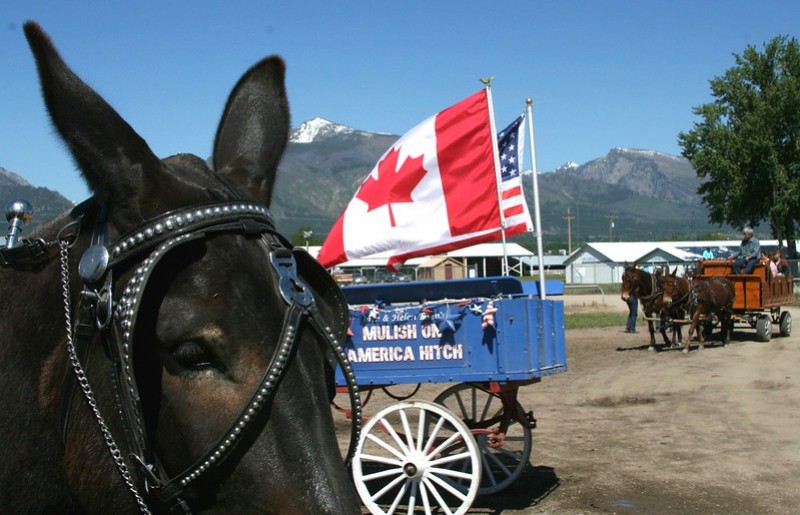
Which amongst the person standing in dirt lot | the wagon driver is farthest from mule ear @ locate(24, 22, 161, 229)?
Result: the wagon driver

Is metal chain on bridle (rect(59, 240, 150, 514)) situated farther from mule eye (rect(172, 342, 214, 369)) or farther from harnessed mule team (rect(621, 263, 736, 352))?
harnessed mule team (rect(621, 263, 736, 352))

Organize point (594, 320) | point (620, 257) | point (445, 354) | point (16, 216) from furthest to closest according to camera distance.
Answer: point (620, 257)
point (594, 320)
point (445, 354)
point (16, 216)

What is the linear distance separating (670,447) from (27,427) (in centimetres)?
839

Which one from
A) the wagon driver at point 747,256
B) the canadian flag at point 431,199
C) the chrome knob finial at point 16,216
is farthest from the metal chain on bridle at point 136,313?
the wagon driver at point 747,256

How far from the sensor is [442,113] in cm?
816

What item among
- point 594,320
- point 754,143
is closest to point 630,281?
point 594,320

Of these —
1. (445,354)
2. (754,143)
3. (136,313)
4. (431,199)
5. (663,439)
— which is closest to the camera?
(136,313)

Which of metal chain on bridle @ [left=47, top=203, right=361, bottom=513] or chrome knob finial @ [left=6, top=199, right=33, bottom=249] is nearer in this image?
metal chain on bridle @ [left=47, top=203, right=361, bottom=513]

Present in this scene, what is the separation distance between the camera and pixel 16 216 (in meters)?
1.91

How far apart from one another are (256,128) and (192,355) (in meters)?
0.67

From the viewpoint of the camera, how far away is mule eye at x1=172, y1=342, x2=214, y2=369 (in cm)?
127

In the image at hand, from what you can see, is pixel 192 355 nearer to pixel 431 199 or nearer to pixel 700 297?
pixel 431 199

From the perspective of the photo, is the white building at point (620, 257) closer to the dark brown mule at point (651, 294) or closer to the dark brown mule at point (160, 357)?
the dark brown mule at point (651, 294)

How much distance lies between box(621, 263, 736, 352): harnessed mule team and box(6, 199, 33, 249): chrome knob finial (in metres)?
17.8
